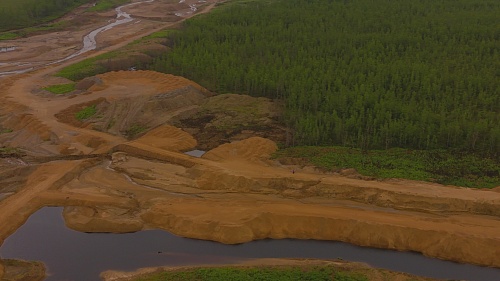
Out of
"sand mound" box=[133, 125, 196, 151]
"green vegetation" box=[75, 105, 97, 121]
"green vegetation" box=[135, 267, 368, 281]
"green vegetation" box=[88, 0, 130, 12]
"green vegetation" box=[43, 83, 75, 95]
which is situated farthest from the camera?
"green vegetation" box=[88, 0, 130, 12]

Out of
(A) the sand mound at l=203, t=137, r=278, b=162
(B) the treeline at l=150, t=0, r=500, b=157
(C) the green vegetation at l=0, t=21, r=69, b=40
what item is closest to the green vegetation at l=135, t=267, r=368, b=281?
(A) the sand mound at l=203, t=137, r=278, b=162

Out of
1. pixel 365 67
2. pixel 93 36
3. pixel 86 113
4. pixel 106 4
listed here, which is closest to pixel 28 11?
pixel 93 36

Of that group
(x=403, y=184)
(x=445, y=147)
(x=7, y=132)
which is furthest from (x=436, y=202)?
(x=7, y=132)

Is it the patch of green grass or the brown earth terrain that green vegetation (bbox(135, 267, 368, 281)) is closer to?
the brown earth terrain

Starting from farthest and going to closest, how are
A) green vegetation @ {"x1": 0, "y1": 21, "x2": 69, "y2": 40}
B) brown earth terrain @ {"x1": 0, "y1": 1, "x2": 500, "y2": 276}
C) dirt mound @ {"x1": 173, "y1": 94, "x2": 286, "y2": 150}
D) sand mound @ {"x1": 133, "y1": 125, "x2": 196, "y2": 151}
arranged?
green vegetation @ {"x1": 0, "y1": 21, "x2": 69, "y2": 40}, dirt mound @ {"x1": 173, "y1": 94, "x2": 286, "y2": 150}, sand mound @ {"x1": 133, "y1": 125, "x2": 196, "y2": 151}, brown earth terrain @ {"x1": 0, "y1": 1, "x2": 500, "y2": 276}

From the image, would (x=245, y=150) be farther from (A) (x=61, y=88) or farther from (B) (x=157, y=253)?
(A) (x=61, y=88)

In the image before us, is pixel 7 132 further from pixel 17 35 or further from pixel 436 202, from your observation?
pixel 17 35

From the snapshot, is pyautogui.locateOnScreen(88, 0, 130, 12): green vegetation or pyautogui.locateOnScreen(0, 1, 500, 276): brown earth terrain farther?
pyautogui.locateOnScreen(88, 0, 130, 12): green vegetation
